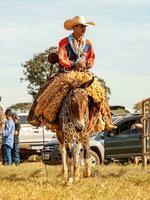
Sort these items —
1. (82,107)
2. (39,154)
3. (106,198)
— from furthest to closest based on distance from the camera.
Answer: (39,154)
(82,107)
(106,198)

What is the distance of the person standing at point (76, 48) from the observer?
12.5 metres

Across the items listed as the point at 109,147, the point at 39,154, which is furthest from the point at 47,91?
the point at 39,154

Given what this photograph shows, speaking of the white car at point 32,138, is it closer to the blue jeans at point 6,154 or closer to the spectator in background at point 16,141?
the spectator in background at point 16,141

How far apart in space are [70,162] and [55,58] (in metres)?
2.25

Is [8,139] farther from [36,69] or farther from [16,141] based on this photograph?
[36,69]

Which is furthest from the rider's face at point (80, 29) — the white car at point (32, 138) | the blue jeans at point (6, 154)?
the white car at point (32, 138)

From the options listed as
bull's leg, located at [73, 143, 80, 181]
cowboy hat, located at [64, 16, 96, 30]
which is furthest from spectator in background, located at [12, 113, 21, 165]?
bull's leg, located at [73, 143, 80, 181]

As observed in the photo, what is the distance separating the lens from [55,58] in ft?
43.6

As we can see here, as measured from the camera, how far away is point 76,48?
12.7 metres

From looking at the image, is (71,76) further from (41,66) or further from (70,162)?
(41,66)

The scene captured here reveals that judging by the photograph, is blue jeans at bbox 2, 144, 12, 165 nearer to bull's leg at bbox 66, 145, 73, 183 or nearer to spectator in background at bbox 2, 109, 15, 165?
spectator in background at bbox 2, 109, 15, 165

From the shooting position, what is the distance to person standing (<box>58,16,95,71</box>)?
12.5 m

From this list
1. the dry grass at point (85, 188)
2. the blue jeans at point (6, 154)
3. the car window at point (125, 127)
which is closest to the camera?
the dry grass at point (85, 188)

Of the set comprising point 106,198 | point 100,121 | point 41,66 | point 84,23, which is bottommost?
point 106,198
